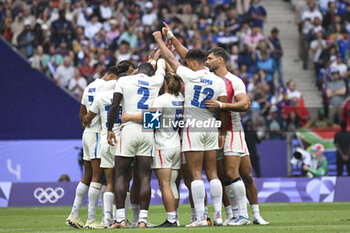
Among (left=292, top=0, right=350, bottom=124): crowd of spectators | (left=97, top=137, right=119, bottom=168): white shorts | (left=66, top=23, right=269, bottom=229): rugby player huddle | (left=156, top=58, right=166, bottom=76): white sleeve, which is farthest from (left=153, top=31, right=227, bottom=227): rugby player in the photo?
(left=292, top=0, right=350, bottom=124): crowd of spectators

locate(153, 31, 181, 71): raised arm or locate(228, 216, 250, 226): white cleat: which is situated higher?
locate(153, 31, 181, 71): raised arm

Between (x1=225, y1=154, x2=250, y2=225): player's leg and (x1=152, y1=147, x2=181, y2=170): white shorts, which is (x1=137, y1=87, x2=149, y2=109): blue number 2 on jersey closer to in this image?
(x1=152, y1=147, x2=181, y2=170): white shorts

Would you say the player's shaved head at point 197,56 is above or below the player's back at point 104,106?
above

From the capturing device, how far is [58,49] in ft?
81.7

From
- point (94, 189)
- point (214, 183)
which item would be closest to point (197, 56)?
point (214, 183)

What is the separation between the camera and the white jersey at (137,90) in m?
12.0

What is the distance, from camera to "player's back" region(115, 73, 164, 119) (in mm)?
11977

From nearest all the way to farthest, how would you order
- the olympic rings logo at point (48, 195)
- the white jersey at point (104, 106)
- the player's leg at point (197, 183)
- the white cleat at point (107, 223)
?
the player's leg at point (197, 183) < the white cleat at point (107, 223) < the white jersey at point (104, 106) < the olympic rings logo at point (48, 195)

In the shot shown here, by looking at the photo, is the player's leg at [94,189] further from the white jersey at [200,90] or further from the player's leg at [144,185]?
the white jersey at [200,90]

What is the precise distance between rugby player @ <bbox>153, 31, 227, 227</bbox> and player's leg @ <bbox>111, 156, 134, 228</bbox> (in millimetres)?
953

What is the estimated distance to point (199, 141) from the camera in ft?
38.9

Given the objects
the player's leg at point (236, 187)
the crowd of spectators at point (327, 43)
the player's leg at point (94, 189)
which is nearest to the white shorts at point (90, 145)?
the player's leg at point (94, 189)

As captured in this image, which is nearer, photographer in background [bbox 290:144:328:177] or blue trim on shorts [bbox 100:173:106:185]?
blue trim on shorts [bbox 100:173:106:185]

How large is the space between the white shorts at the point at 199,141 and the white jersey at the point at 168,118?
229 millimetres
